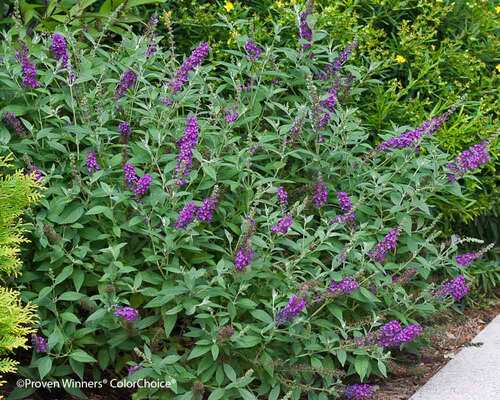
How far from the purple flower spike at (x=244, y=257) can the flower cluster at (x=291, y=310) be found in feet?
0.77

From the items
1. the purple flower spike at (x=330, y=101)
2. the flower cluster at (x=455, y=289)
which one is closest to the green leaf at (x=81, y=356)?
the flower cluster at (x=455, y=289)

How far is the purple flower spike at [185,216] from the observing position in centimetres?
379

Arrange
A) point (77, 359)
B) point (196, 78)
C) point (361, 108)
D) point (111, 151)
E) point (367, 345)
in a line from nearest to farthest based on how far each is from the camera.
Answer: point (77, 359), point (367, 345), point (111, 151), point (196, 78), point (361, 108)

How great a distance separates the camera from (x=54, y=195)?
4094 mm

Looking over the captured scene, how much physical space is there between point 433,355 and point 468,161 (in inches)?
44.0

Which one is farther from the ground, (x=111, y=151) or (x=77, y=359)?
(x=111, y=151)

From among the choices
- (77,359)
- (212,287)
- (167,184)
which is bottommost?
(77,359)

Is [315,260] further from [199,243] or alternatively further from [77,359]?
[77,359]

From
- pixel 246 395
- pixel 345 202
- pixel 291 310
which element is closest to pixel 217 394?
pixel 246 395

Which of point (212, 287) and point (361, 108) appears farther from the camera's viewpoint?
point (361, 108)

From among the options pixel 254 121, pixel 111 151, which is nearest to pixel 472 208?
pixel 254 121

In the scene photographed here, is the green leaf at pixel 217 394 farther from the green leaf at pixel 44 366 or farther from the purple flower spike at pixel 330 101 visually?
the purple flower spike at pixel 330 101

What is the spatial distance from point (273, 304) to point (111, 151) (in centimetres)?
117

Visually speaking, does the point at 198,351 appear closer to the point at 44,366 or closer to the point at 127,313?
the point at 127,313
